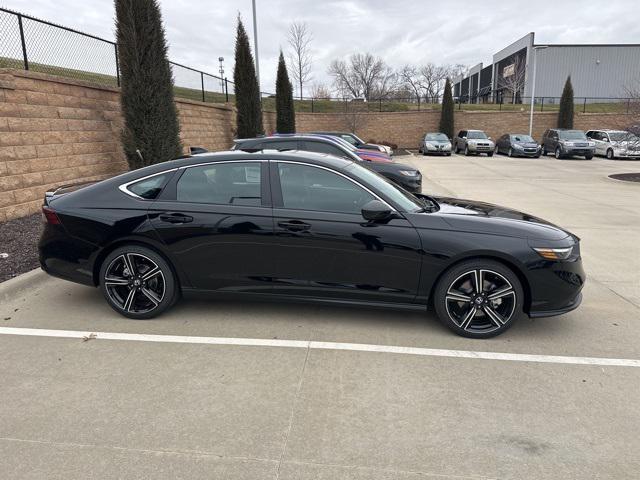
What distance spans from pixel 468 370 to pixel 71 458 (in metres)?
2.62

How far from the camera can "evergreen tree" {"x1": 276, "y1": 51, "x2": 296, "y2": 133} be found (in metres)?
25.4

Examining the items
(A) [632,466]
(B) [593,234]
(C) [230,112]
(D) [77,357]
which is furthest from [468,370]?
(C) [230,112]

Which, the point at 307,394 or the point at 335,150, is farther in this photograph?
the point at 335,150

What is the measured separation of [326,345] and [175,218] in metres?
1.75

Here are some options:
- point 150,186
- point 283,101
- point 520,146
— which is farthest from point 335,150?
point 520,146

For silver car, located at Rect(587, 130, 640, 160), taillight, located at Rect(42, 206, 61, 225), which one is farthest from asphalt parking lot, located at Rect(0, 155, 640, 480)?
silver car, located at Rect(587, 130, 640, 160)

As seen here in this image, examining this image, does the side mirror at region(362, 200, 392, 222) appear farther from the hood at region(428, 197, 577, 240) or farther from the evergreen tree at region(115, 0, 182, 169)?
the evergreen tree at region(115, 0, 182, 169)

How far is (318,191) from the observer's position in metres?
4.11

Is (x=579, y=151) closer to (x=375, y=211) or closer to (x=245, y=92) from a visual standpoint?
(x=245, y=92)

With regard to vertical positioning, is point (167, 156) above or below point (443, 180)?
above

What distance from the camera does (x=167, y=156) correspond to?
10445 mm

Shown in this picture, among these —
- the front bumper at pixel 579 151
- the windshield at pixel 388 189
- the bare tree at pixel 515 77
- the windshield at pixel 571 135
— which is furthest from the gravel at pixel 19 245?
the bare tree at pixel 515 77

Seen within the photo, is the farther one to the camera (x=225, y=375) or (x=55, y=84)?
(x=55, y=84)

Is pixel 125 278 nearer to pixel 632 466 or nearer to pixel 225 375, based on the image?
pixel 225 375
